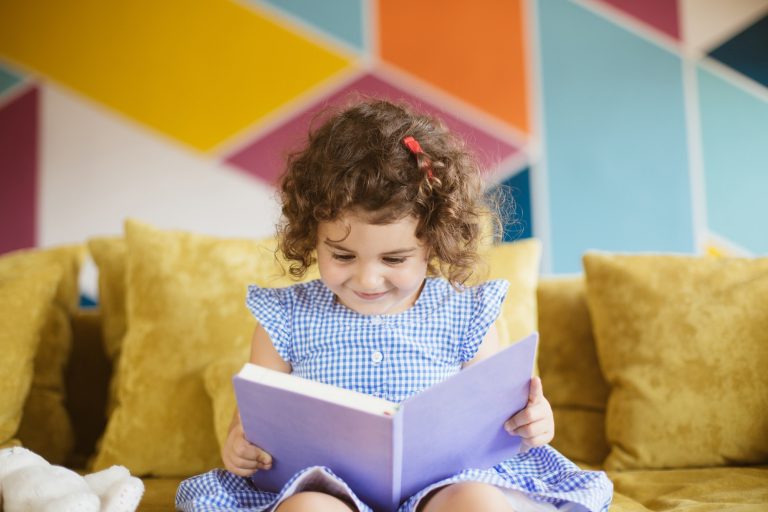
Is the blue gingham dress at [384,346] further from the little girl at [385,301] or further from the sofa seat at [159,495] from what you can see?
the sofa seat at [159,495]

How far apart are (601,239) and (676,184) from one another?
29cm

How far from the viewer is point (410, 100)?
8.06 feet

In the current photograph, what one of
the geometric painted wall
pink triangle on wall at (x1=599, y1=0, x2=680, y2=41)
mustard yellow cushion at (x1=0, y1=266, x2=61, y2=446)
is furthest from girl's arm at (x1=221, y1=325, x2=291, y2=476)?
pink triangle on wall at (x1=599, y1=0, x2=680, y2=41)

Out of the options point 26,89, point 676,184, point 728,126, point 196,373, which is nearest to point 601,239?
point 676,184

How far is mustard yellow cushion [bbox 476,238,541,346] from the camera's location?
1.65 meters

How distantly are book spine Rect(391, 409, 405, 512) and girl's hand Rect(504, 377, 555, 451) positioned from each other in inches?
7.7

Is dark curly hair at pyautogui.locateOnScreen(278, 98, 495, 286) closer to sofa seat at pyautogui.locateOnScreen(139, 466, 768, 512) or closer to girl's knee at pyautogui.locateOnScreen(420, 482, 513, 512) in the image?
girl's knee at pyautogui.locateOnScreen(420, 482, 513, 512)

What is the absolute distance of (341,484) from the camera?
992 mm

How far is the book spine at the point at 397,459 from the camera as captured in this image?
2.92ft

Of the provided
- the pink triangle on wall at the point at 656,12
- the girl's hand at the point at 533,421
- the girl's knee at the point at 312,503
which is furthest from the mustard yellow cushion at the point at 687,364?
the pink triangle on wall at the point at 656,12

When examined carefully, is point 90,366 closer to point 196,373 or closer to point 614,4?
point 196,373

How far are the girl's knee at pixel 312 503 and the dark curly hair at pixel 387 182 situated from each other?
41 centimetres

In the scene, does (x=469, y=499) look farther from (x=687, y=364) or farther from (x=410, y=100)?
(x=410, y=100)

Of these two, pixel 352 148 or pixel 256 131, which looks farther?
pixel 256 131
